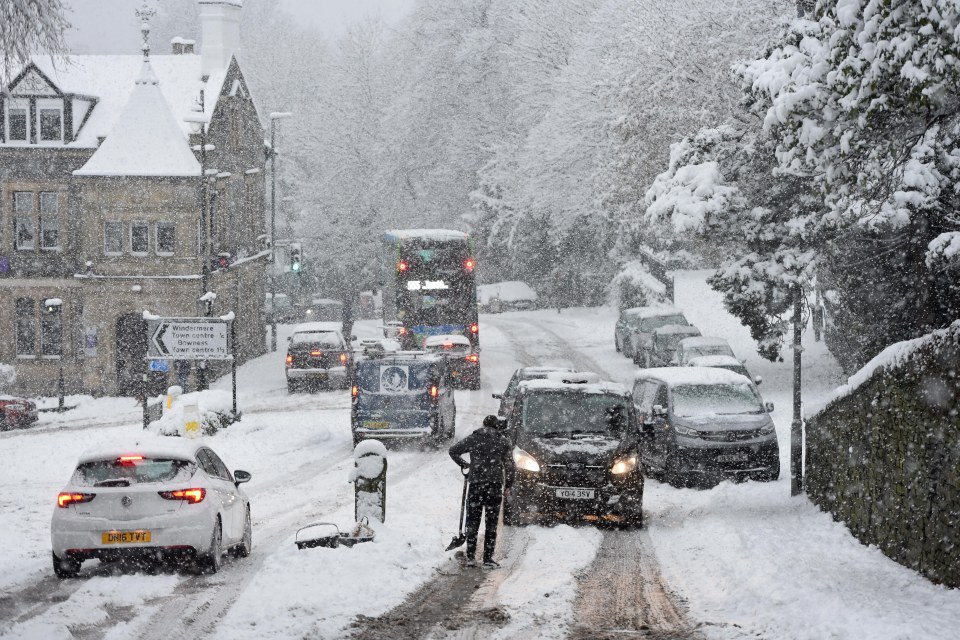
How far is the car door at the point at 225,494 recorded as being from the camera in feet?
43.4

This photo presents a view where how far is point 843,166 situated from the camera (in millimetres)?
12164

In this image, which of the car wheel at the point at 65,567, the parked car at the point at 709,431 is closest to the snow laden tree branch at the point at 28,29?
the car wheel at the point at 65,567

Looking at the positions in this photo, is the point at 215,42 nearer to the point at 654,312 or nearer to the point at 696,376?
the point at 654,312

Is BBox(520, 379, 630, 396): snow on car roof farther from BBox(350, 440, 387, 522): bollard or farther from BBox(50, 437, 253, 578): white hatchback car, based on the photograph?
BBox(50, 437, 253, 578): white hatchback car

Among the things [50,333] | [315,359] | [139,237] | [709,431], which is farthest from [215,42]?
[709,431]

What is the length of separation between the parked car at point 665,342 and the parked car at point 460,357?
5779 mm

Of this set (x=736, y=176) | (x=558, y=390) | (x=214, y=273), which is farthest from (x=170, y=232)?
(x=558, y=390)

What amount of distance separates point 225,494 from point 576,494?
4.69 meters

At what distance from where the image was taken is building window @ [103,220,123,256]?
44.6 metres

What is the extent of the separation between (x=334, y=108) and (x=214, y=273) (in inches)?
1219

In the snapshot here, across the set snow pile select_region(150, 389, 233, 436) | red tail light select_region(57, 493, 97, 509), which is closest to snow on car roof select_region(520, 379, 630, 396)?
red tail light select_region(57, 493, 97, 509)

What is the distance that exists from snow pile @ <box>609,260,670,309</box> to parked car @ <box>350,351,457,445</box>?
28.8 meters

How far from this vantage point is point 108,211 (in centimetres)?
4441

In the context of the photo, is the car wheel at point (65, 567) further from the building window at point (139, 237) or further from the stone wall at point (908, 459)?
the building window at point (139, 237)
